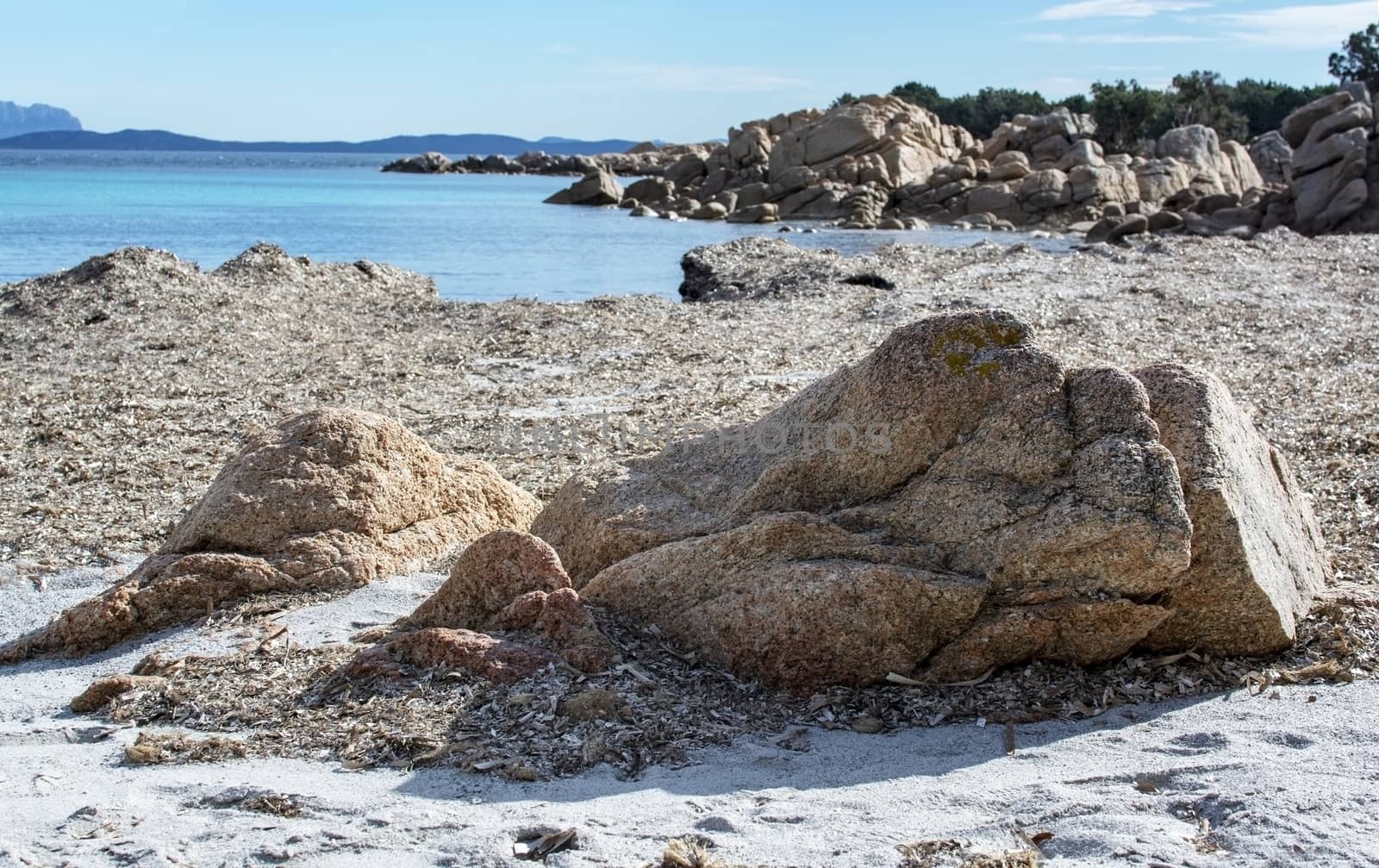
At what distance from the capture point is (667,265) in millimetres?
29891

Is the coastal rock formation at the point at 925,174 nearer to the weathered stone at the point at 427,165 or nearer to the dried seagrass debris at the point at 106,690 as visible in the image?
the dried seagrass debris at the point at 106,690

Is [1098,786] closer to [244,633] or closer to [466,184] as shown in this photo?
[244,633]

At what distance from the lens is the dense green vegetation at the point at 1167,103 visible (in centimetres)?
6362

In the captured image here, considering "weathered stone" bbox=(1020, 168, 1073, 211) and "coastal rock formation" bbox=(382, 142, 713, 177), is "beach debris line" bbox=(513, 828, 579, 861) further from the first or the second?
"coastal rock formation" bbox=(382, 142, 713, 177)

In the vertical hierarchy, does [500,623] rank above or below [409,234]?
below

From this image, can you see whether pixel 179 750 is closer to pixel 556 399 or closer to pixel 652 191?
pixel 556 399

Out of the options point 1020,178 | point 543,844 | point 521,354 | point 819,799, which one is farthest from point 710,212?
point 543,844

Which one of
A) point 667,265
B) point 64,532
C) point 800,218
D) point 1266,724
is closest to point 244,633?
point 64,532

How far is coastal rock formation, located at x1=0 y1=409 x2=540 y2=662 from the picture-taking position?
203 inches

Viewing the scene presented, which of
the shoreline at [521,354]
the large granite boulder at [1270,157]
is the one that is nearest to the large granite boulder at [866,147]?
the large granite boulder at [1270,157]

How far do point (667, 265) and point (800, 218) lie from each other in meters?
17.9

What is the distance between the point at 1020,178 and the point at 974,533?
46418 mm

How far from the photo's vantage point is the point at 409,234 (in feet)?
130

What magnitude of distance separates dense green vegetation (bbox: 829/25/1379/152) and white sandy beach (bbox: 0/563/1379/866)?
213 ft
